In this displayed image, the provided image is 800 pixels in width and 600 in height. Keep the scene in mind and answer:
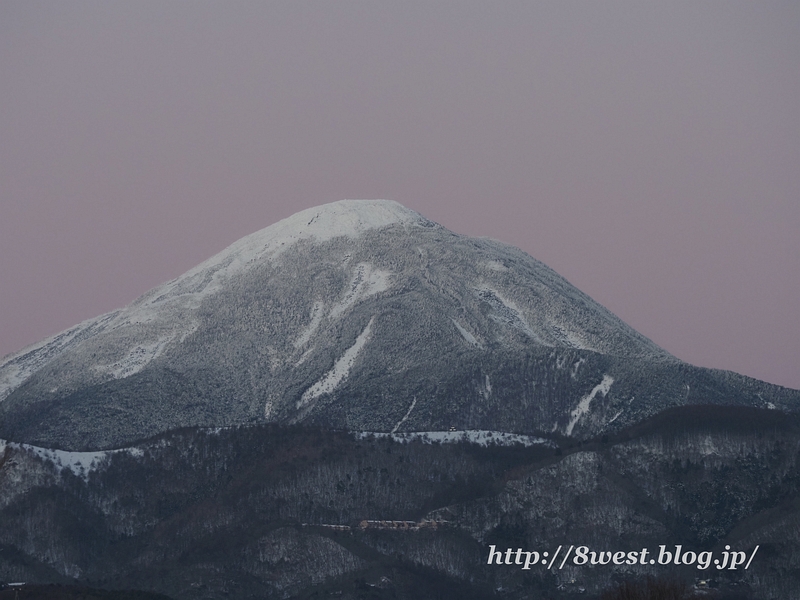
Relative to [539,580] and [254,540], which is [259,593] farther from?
[539,580]

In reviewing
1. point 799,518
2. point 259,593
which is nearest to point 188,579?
point 259,593

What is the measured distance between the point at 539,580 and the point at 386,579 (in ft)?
59.5

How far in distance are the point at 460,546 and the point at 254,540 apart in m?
25.4

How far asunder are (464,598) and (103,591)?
146 feet

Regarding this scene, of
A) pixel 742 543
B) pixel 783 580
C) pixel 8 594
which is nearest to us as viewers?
pixel 8 594

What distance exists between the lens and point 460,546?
655 feet

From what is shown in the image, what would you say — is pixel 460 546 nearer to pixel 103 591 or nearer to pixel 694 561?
pixel 694 561

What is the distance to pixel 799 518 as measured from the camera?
197375 mm

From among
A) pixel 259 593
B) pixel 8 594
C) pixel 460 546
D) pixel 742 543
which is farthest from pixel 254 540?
pixel 742 543

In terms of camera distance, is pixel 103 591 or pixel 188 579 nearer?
pixel 103 591

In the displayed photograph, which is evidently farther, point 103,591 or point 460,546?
point 460,546

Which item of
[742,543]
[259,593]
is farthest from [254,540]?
[742,543]

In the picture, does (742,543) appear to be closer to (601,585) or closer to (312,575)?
(601,585)

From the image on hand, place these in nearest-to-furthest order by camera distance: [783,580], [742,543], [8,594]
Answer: [8,594]
[783,580]
[742,543]
